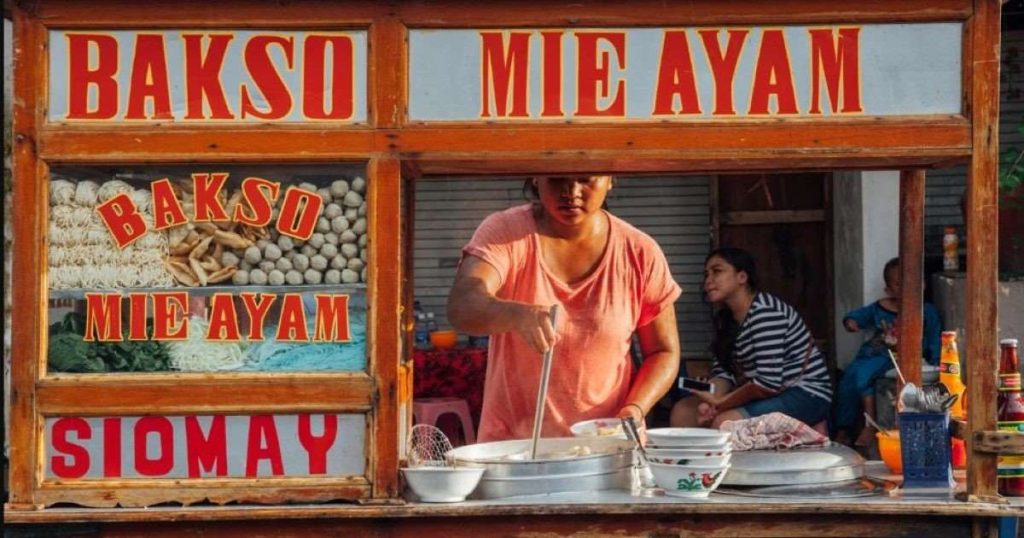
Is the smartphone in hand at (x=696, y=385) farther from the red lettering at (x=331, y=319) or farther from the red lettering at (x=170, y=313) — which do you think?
the red lettering at (x=170, y=313)

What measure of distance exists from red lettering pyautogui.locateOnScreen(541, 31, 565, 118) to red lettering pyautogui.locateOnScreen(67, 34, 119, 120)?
114 cm

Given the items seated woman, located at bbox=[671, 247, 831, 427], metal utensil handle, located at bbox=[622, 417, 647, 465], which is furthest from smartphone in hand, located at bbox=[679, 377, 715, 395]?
metal utensil handle, located at bbox=[622, 417, 647, 465]

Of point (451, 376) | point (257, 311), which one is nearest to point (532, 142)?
point (257, 311)

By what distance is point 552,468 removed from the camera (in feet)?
12.5

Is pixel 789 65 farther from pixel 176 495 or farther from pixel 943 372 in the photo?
pixel 176 495

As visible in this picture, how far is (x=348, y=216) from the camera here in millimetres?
3744

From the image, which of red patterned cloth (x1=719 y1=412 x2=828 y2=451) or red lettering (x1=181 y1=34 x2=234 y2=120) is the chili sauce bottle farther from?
red lettering (x1=181 y1=34 x2=234 y2=120)

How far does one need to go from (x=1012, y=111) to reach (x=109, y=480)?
6111 mm

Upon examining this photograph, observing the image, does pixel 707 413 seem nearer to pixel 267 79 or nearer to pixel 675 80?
pixel 675 80

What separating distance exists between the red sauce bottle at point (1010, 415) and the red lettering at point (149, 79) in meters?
2.39

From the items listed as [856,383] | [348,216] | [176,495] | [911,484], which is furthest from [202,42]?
[856,383]

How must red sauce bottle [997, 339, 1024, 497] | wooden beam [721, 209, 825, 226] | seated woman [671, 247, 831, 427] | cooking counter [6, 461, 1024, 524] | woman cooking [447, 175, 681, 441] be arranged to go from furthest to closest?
wooden beam [721, 209, 825, 226] → seated woman [671, 247, 831, 427] → woman cooking [447, 175, 681, 441] → red sauce bottle [997, 339, 1024, 497] → cooking counter [6, 461, 1024, 524]

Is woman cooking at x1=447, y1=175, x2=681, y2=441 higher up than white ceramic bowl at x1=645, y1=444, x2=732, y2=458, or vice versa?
woman cooking at x1=447, y1=175, x2=681, y2=441

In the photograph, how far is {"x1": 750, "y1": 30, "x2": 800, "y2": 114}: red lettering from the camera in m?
3.74
